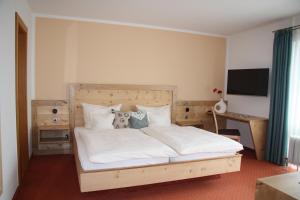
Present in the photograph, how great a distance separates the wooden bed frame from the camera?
2.24m

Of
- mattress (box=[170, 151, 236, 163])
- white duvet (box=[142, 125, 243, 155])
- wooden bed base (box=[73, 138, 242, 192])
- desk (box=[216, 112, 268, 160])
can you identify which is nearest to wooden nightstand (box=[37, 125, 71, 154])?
wooden bed base (box=[73, 138, 242, 192])

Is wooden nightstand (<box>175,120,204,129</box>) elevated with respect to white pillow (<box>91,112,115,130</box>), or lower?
lower

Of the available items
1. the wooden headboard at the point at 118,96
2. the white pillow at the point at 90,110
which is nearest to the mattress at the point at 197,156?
the white pillow at the point at 90,110

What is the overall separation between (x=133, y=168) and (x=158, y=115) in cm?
175

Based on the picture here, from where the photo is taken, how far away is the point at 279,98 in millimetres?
3578

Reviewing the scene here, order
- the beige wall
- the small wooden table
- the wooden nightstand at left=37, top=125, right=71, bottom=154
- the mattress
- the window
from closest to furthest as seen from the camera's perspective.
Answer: the small wooden table
the mattress
the window
the wooden nightstand at left=37, top=125, right=71, bottom=154
the beige wall

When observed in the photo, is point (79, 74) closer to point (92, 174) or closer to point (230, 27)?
point (92, 174)

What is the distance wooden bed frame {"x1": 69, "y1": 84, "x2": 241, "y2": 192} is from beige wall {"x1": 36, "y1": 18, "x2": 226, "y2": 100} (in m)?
0.16

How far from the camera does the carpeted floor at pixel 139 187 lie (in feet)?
8.14

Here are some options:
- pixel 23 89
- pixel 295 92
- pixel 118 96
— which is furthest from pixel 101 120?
pixel 295 92

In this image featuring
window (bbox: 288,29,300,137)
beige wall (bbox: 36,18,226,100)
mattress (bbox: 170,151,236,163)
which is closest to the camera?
mattress (bbox: 170,151,236,163)

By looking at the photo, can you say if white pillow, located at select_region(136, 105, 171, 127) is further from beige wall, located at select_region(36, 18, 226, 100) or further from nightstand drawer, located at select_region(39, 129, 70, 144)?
nightstand drawer, located at select_region(39, 129, 70, 144)

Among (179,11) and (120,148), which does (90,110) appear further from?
(179,11)

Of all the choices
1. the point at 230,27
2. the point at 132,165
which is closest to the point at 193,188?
the point at 132,165
